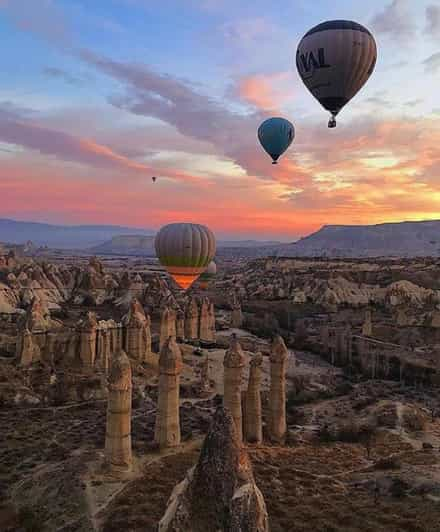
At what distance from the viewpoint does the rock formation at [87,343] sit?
94.9 feet

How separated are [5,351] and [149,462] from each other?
650 inches

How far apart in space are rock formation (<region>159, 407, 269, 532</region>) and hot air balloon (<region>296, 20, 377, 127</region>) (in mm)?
18783

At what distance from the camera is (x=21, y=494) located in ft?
49.1

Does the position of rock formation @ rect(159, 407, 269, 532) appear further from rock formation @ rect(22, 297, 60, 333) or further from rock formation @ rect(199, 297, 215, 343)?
rock formation @ rect(199, 297, 215, 343)

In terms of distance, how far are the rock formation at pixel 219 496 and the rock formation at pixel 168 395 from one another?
31.1ft

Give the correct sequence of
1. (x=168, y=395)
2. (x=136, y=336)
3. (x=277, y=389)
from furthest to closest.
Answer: (x=136, y=336)
(x=277, y=389)
(x=168, y=395)

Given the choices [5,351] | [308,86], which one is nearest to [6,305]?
[5,351]

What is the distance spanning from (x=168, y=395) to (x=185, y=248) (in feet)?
40.8

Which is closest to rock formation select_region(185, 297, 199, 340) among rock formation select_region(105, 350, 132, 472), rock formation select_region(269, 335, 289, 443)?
rock formation select_region(269, 335, 289, 443)

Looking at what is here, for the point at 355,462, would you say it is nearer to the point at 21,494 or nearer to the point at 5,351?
the point at 21,494

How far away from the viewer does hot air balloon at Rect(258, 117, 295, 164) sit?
3159cm

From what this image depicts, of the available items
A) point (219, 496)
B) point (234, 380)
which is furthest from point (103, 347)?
point (219, 496)

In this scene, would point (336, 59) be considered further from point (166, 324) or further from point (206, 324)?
point (206, 324)

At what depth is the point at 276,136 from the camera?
104ft
